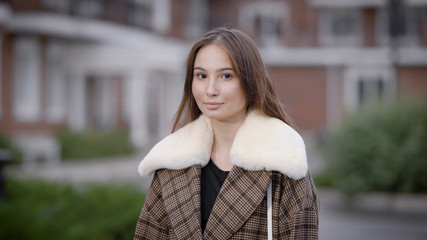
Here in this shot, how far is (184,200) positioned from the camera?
7.97ft

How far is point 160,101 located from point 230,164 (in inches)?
1046

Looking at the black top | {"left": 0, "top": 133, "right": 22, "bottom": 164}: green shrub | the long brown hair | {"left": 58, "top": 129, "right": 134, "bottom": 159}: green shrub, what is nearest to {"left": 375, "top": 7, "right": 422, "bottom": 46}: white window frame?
{"left": 58, "top": 129, "right": 134, "bottom": 159}: green shrub

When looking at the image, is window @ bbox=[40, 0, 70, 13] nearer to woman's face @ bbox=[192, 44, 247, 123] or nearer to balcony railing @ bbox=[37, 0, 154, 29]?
balcony railing @ bbox=[37, 0, 154, 29]

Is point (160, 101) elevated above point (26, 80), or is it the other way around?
point (26, 80)

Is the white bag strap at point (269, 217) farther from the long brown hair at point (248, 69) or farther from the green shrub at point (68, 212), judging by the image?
the green shrub at point (68, 212)

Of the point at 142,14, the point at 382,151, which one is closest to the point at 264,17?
the point at 142,14

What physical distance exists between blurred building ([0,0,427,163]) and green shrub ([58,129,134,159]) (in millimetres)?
513

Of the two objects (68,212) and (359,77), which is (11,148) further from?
(359,77)

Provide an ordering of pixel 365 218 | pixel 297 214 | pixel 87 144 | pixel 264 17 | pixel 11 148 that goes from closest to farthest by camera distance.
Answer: pixel 297 214 → pixel 365 218 → pixel 11 148 → pixel 87 144 → pixel 264 17

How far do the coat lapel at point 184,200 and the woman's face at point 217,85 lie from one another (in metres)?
0.26

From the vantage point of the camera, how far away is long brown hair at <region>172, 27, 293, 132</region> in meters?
2.36

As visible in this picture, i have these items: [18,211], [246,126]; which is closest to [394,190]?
[18,211]

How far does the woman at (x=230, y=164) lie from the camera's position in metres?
2.31

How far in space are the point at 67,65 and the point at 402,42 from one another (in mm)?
18264
